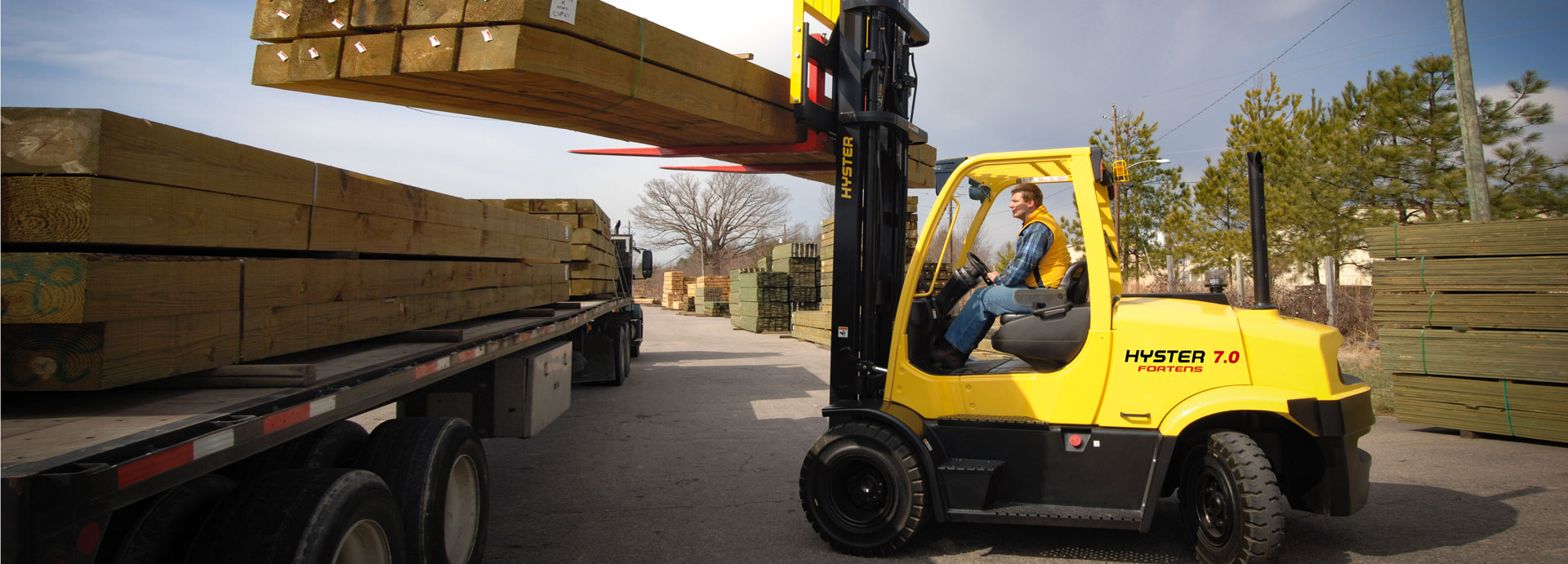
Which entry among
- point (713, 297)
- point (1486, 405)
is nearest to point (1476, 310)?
point (1486, 405)

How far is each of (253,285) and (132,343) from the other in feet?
1.62

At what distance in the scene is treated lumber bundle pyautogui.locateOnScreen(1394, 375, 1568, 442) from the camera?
6.84 metres

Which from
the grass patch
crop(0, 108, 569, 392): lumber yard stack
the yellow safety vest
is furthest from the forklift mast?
the grass patch

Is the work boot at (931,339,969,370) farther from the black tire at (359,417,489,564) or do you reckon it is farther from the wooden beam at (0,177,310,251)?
Result: the wooden beam at (0,177,310,251)

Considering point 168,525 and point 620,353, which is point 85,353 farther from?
point 620,353

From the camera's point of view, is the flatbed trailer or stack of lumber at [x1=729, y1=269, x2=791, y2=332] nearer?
the flatbed trailer

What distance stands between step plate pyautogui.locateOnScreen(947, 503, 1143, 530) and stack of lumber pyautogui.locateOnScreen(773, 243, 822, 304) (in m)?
19.3

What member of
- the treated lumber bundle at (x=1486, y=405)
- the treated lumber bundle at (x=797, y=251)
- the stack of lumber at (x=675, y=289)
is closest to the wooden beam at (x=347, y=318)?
the treated lumber bundle at (x=1486, y=405)

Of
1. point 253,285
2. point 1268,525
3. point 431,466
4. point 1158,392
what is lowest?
point 1268,525

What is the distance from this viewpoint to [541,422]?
5426 millimetres

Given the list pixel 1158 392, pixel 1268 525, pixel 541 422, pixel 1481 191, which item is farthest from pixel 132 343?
pixel 1481 191

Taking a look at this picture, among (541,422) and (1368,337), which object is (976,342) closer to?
(541,422)

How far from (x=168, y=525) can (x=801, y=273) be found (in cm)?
2145

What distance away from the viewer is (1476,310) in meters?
7.18
